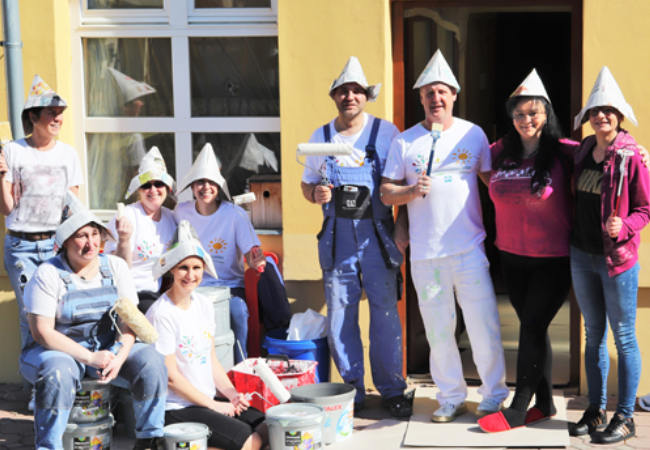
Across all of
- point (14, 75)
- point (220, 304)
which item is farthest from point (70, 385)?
point (14, 75)

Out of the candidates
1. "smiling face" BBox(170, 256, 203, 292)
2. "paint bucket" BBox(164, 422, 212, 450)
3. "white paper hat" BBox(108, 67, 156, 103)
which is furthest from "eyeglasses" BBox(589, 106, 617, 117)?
"white paper hat" BBox(108, 67, 156, 103)

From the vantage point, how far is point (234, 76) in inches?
223

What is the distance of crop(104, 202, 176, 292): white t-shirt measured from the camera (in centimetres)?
489

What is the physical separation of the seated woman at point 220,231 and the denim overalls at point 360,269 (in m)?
0.55

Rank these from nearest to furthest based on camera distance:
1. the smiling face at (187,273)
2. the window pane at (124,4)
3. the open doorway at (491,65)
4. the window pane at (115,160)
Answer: the smiling face at (187,273), the open doorway at (491,65), the window pane at (124,4), the window pane at (115,160)

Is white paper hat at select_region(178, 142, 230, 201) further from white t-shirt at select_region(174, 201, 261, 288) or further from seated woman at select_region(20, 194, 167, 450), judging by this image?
seated woman at select_region(20, 194, 167, 450)

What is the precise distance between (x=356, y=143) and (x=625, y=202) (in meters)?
1.55

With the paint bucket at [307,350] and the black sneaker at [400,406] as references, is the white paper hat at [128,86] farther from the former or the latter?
the black sneaker at [400,406]

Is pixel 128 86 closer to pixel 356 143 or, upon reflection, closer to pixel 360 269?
pixel 356 143

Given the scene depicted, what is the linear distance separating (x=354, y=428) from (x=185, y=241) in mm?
1479

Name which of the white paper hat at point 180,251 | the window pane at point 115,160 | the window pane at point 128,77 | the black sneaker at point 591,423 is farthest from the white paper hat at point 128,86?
the black sneaker at point 591,423

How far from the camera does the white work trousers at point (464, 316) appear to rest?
4359mm

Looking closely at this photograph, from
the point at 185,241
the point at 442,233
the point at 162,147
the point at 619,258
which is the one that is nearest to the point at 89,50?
the point at 162,147

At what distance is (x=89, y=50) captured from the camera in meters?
5.77
